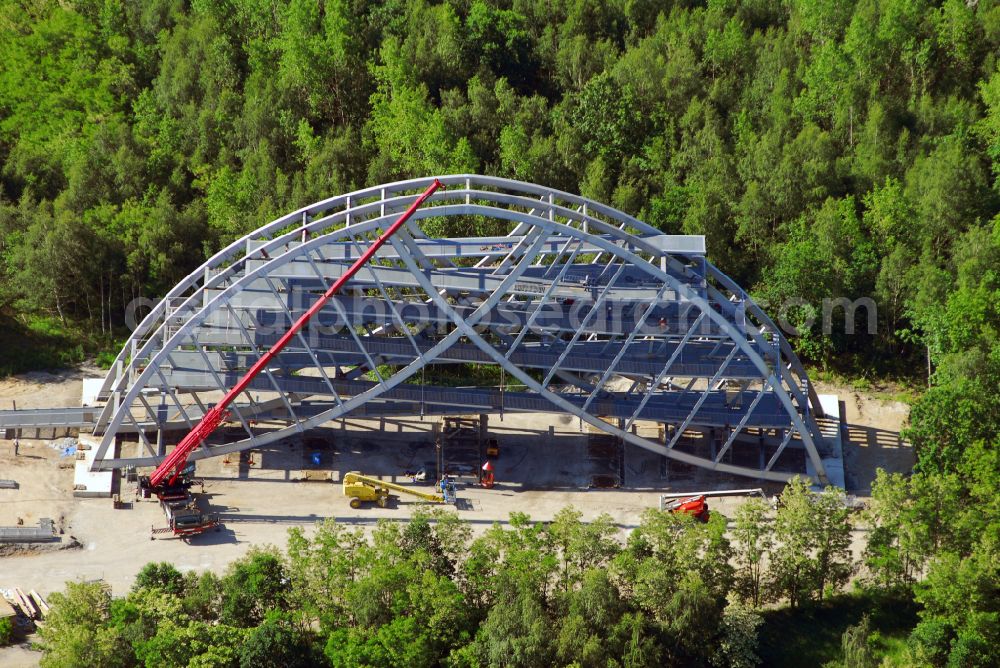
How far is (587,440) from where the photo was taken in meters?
86.1

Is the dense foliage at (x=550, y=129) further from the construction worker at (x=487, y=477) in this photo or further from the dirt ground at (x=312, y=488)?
the construction worker at (x=487, y=477)

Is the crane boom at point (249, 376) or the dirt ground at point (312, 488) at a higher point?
the crane boom at point (249, 376)

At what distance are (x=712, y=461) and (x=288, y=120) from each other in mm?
47777

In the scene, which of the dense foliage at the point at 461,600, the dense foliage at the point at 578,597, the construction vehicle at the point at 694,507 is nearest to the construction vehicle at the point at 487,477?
the dense foliage at the point at 578,597

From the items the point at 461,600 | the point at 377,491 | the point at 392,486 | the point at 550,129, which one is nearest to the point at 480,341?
the point at 392,486

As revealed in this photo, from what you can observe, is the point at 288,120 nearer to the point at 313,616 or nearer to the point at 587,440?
the point at 587,440

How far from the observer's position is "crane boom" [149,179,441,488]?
76.2 metres

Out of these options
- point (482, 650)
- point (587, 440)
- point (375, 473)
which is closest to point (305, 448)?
point (375, 473)

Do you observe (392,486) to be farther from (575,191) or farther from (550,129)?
(550,129)

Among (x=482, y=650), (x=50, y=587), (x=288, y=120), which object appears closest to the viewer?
(x=482, y=650)

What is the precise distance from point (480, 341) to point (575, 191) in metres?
29.6

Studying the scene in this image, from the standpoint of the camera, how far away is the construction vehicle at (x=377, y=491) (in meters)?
79.4

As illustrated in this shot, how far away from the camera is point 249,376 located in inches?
3029

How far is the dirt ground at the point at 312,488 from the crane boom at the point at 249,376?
2.81 meters
